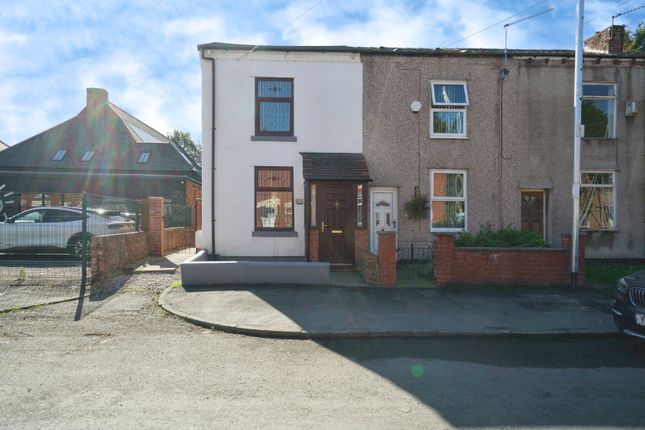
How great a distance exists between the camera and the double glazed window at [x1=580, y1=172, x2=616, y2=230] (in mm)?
11992

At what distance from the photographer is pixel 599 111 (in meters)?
12.1

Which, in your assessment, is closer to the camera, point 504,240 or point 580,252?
point 580,252

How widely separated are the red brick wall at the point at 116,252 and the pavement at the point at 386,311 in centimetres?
205

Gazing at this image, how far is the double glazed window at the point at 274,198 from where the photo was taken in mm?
11219

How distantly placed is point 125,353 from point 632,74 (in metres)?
15.4

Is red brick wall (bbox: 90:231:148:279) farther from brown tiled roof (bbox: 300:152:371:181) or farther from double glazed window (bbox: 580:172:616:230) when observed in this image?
double glazed window (bbox: 580:172:616:230)

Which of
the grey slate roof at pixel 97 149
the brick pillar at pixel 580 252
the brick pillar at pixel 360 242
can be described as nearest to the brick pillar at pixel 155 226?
the brick pillar at pixel 360 242

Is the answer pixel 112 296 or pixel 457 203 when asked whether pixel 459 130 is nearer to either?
pixel 457 203

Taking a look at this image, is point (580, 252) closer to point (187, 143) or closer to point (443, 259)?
point (443, 259)

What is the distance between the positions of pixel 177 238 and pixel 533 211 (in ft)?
39.5

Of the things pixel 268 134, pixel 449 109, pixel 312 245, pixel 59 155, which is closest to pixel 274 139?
pixel 268 134

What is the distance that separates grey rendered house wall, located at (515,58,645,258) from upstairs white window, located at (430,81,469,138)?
5.87ft

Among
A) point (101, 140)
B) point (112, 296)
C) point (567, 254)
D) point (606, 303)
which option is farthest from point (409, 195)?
point (101, 140)

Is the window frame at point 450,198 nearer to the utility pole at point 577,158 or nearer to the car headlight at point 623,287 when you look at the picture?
the utility pole at point 577,158
